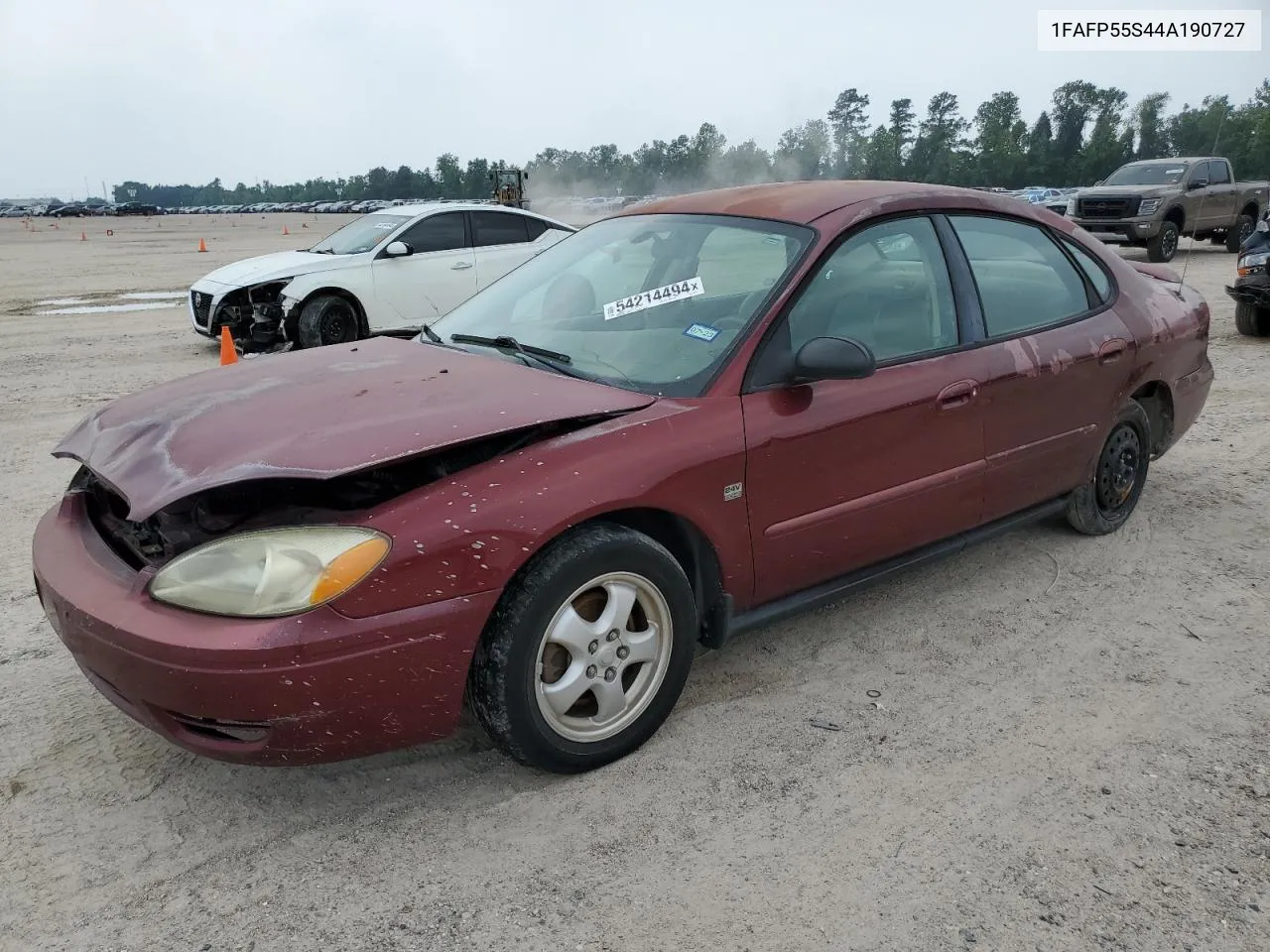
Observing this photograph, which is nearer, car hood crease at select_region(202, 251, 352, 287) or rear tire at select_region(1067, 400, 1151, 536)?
rear tire at select_region(1067, 400, 1151, 536)

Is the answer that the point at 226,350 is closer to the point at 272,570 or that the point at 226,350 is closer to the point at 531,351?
the point at 531,351

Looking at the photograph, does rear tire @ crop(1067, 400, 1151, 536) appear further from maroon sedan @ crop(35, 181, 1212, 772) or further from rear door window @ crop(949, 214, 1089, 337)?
rear door window @ crop(949, 214, 1089, 337)

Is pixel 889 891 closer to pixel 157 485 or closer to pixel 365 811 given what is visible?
pixel 365 811

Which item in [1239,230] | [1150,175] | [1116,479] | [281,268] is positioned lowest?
[1116,479]

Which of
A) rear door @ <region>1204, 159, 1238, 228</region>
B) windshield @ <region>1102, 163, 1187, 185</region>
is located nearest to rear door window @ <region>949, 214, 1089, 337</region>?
windshield @ <region>1102, 163, 1187, 185</region>

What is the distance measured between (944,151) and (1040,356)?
4190cm

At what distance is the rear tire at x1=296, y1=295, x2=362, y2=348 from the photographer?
30.5 ft

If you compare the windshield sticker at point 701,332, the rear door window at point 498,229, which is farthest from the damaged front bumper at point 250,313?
the windshield sticker at point 701,332

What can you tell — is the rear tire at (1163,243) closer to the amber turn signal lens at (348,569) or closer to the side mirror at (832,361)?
the side mirror at (832,361)

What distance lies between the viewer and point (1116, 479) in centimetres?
441

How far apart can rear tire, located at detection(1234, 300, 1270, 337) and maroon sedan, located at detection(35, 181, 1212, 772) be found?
693 cm

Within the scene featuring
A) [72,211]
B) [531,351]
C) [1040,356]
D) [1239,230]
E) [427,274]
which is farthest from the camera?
[72,211]

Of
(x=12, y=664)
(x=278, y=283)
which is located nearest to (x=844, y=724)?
(x=12, y=664)

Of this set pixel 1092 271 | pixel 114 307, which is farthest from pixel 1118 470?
pixel 114 307
